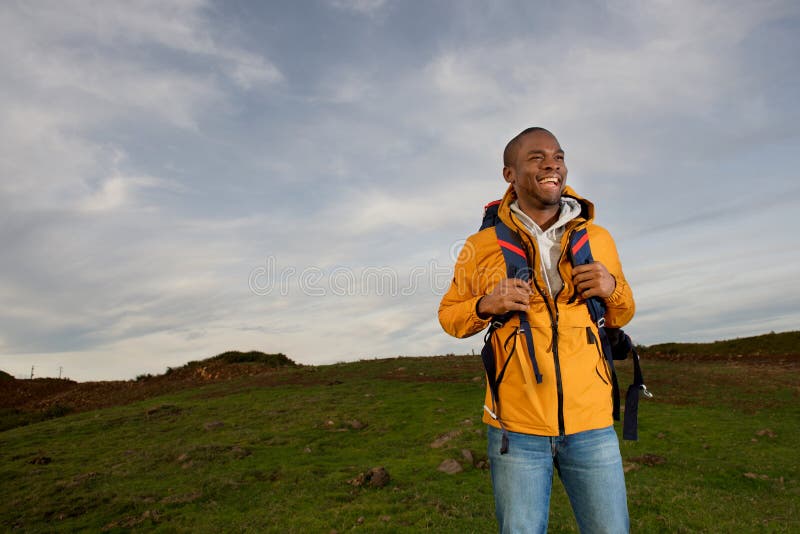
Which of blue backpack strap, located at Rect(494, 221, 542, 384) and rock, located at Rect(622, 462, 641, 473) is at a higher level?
blue backpack strap, located at Rect(494, 221, 542, 384)

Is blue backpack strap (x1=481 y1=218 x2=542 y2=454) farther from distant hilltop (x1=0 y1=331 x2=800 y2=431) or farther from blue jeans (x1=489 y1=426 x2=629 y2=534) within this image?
distant hilltop (x1=0 y1=331 x2=800 y2=431)

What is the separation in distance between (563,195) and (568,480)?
192cm

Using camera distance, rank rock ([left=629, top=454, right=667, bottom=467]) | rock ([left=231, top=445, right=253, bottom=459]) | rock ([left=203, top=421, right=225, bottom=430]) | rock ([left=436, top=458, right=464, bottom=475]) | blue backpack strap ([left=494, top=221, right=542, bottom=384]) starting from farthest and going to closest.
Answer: rock ([left=203, top=421, right=225, bottom=430])
rock ([left=231, top=445, right=253, bottom=459])
rock ([left=629, top=454, right=667, bottom=467])
rock ([left=436, top=458, right=464, bottom=475])
blue backpack strap ([left=494, top=221, right=542, bottom=384])

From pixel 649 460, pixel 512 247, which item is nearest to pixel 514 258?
pixel 512 247

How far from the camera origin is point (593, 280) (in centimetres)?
340

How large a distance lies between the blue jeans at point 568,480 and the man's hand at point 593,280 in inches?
32.8

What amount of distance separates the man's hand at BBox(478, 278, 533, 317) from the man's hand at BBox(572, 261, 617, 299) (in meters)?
0.31

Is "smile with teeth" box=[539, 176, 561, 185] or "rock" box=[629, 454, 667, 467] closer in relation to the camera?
"smile with teeth" box=[539, 176, 561, 185]

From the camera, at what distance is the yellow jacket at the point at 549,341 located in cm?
338

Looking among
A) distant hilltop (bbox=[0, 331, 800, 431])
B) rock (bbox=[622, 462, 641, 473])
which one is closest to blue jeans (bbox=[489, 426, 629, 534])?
rock (bbox=[622, 462, 641, 473])

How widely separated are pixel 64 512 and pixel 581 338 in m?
11.4

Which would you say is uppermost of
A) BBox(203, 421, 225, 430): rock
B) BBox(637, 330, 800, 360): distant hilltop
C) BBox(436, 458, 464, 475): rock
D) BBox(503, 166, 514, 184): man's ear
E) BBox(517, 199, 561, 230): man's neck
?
BBox(503, 166, 514, 184): man's ear

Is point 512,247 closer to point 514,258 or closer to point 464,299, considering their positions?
point 514,258

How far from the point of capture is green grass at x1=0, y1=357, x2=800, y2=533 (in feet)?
30.7
